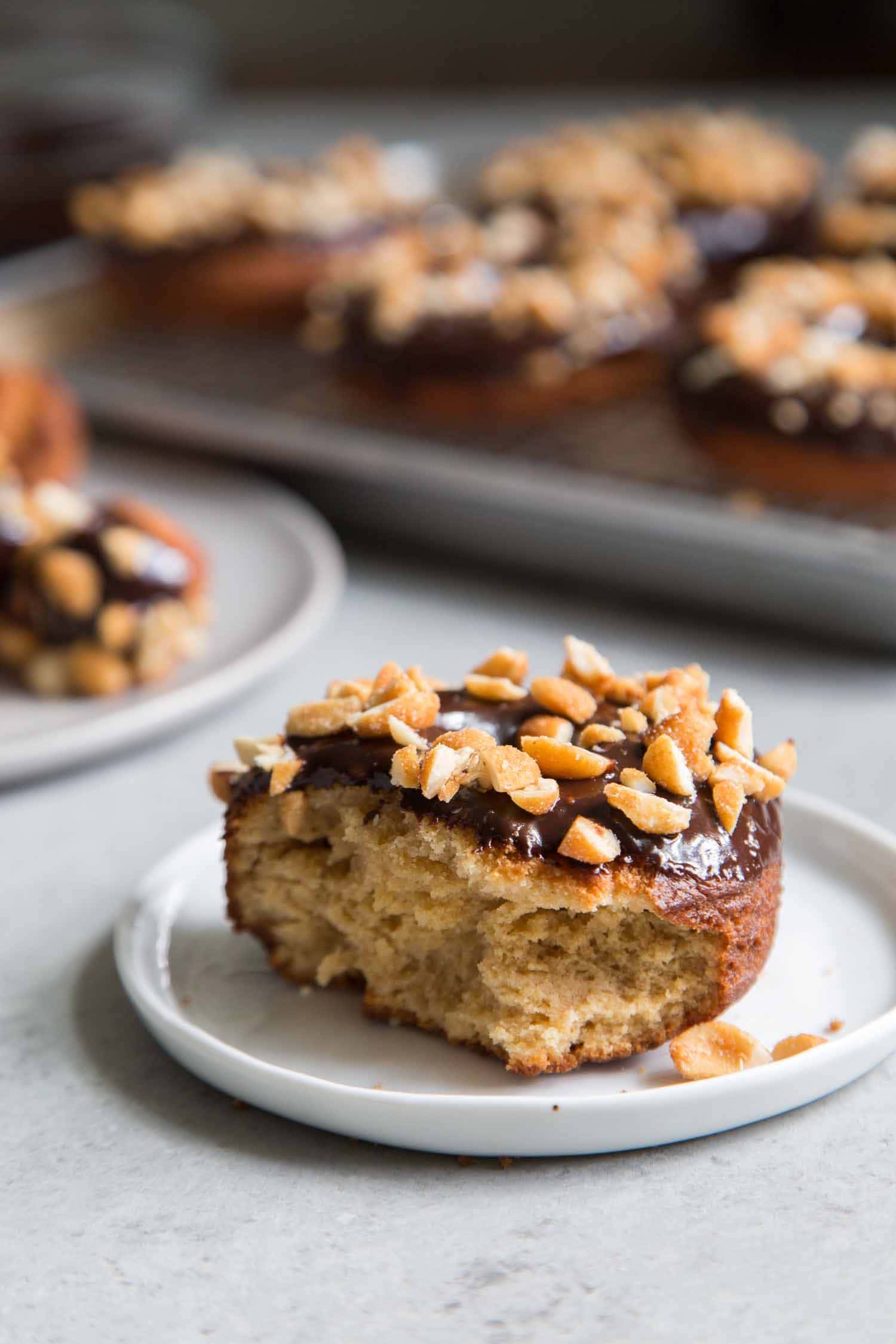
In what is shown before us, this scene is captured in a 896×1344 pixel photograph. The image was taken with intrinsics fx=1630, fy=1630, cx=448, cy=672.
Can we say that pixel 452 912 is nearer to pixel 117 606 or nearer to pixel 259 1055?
pixel 259 1055

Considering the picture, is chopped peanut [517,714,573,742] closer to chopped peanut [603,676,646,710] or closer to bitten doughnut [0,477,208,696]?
chopped peanut [603,676,646,710]

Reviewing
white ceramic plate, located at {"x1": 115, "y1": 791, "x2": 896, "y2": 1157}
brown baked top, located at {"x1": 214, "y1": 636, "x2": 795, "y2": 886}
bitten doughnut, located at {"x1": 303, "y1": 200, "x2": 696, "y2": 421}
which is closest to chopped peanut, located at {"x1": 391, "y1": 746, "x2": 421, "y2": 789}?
brown baked top, located at {"x1": 214, "y1": 636, "x2": 795, "y2": 886}

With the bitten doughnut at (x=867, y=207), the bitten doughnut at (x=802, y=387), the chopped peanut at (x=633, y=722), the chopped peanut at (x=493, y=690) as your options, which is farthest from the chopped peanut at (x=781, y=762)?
the bitten doughnut at (x=867, y=207)

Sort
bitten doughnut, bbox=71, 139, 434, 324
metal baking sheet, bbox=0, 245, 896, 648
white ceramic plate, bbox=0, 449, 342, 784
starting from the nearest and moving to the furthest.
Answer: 1. white ceramic plate, bbox=0, 449, 342, 784
2. metal baking sheet, bbox=0, 245, 896, 648
3. bitten doughnut, bbox=71, 139, 434, 324

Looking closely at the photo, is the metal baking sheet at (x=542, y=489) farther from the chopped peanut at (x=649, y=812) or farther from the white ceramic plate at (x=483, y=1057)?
the chopped peanut at (x=649, y=812)

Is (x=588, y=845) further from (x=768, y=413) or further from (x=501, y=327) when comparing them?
(x=501, y=327)
